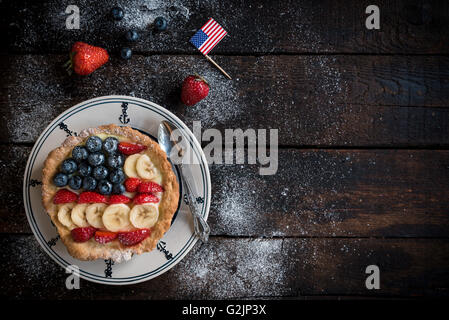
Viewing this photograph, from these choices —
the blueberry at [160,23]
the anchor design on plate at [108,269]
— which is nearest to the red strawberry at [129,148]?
the anchor design on plate at [108,269]

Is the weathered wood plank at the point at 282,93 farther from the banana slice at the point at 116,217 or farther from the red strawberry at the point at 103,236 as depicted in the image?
the red strawberry at the point at 103,236

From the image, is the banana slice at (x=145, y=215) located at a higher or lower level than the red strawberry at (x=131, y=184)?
lower

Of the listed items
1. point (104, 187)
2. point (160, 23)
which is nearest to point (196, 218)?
point (104, 187)

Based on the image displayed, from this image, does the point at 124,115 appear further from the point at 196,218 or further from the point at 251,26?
the point at 251,26

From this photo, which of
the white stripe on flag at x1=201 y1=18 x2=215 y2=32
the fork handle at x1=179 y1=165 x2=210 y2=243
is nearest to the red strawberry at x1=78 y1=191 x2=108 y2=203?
the fork handle at x1=179 y1=165 x2=210 y2=243

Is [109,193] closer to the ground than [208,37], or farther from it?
closer to the ground

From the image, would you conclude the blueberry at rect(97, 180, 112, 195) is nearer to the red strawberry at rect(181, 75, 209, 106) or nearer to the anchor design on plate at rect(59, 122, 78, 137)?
the anchor design on plate at rect(59, 122, 78, 137)
